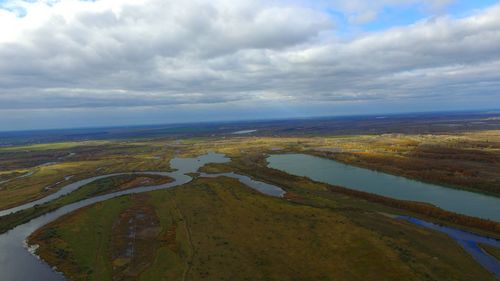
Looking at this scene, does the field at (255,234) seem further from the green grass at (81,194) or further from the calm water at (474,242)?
the calm water at (474,242)

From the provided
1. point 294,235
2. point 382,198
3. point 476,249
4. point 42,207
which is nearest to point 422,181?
point 382,198

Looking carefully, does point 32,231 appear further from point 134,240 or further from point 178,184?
→ point 178,184

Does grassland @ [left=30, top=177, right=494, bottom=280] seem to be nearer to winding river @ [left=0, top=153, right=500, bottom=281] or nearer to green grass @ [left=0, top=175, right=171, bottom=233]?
winding river @ [left=0, top=153, right=500, bottom=281]

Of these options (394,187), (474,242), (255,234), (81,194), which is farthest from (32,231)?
(394,187)

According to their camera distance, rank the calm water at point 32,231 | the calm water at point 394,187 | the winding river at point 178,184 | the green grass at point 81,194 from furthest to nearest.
Result: 1. the green grass at point 81,194
2. the calm water at point 394,187
3. the winding river at point 178,184
4. the calm water at point 32,231

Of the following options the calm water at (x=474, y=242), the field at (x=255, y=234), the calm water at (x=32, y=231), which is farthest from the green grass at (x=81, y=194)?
the calm water at (x=474, y=242)

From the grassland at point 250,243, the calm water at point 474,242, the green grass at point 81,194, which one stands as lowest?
the calm water at point 474,242

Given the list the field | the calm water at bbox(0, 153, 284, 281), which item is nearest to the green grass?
the field
